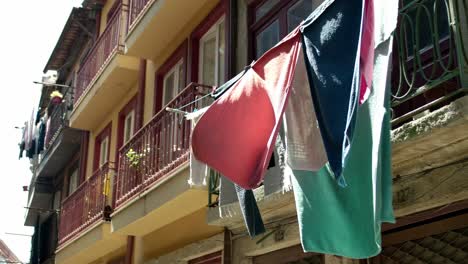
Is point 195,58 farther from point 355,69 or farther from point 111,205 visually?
point 355,69

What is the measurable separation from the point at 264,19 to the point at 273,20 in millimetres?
176

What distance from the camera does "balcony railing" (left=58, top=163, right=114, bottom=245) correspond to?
1217 centimetres

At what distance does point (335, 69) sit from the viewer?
443 centimetres

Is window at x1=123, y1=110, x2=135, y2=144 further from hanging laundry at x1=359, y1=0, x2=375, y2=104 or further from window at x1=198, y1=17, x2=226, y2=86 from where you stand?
hanging laundry at x1=359, y1=0, x2=375, y2=104

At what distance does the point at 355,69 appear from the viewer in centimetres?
404

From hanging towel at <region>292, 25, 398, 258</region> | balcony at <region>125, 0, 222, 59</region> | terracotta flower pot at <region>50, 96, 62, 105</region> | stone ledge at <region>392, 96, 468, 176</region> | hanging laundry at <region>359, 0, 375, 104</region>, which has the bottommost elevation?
hanging towel at <region>292, 25, 398, 258</region>

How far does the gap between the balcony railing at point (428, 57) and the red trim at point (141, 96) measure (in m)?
7.30

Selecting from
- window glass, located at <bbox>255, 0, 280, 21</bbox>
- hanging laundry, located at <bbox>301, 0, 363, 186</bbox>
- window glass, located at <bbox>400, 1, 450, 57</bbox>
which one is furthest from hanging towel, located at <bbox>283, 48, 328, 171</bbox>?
window glass, located at <bbox>255, 0, 280, 21</bbox>

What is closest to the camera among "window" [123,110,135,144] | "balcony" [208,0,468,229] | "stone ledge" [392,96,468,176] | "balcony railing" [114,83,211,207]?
"stone ledge" [392,96,468,176]

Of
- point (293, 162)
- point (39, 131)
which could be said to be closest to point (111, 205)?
point (293, 162)

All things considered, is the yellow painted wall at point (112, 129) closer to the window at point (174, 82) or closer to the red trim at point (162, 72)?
the red trim at point (162, 72)

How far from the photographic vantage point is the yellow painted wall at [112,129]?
1398 cm

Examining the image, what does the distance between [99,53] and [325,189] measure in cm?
1101

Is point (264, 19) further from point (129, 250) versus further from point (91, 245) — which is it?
point (91, 245)
